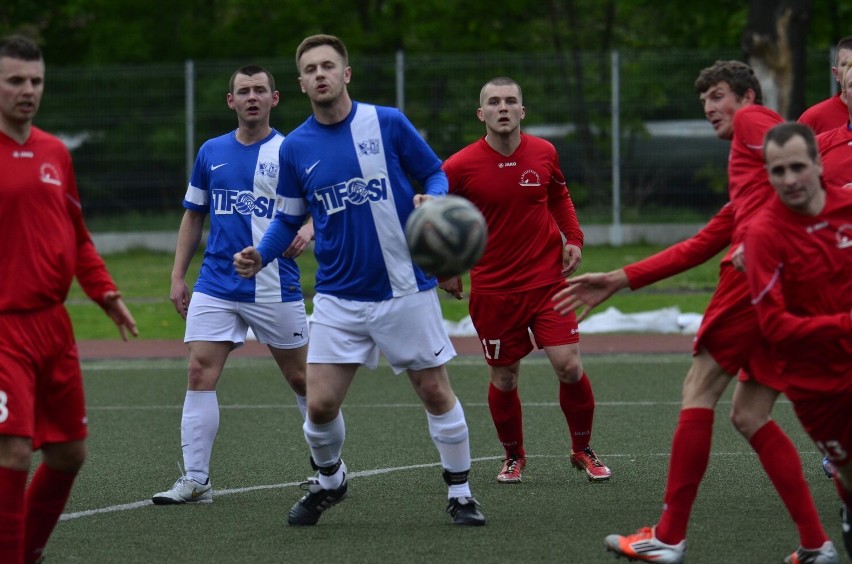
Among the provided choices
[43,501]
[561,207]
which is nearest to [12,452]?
[43,501]

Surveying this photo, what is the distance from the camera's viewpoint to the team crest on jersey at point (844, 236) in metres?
5.47

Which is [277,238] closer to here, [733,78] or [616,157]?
[733,78]

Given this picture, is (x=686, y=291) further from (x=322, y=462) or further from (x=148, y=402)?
(x=322, y=462)

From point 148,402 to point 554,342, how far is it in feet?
15.8

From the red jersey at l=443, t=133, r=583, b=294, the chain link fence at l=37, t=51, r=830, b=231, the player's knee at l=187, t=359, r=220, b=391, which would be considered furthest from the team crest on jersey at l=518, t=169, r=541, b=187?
the chain link fence at l=37, t=51, r=830, b=231

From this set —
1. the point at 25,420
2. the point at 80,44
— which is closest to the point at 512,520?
the point at 25,420

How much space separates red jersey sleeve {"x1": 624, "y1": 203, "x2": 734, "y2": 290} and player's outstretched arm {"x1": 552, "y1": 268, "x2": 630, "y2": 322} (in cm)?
7

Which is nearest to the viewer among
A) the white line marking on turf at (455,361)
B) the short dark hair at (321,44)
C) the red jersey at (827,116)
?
the short dark hair at (321,44)

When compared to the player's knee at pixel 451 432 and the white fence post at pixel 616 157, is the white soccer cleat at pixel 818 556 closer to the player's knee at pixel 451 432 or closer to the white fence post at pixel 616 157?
the player's knee at pixel 451 432

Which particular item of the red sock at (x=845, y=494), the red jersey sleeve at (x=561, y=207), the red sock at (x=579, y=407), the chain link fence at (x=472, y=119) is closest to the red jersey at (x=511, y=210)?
the red jersey sleeve at (x=561, y=207)

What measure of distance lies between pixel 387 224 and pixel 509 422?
2013 millimetres

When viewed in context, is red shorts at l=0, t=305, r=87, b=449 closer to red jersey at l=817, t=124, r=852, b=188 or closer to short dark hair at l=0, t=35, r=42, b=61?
short dark hair at l=0, t=35, r=42, b=61

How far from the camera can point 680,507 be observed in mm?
5785

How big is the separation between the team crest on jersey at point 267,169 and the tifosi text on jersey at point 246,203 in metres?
0.13
